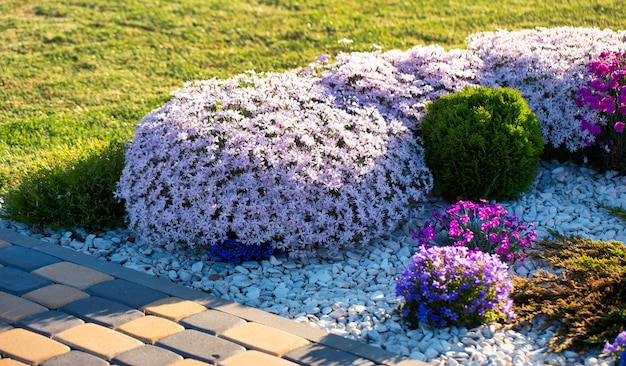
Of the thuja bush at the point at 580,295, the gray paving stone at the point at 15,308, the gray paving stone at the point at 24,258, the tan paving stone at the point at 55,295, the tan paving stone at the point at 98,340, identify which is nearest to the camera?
the tan paving stone at the point at 98,340

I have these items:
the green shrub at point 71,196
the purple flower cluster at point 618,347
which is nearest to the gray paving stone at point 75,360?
the green shrub at point 71,196

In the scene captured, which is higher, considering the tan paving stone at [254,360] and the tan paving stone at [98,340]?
the tan paving stone at [98,340]

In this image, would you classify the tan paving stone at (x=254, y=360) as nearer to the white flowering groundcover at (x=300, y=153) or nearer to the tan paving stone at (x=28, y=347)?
the tan paving stone at (x=28, y=347)

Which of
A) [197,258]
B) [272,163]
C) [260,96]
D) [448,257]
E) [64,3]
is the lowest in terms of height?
[197,258]

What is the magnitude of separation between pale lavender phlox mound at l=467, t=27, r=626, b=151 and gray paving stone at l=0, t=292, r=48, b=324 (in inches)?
156

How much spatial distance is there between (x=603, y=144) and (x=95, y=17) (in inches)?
313

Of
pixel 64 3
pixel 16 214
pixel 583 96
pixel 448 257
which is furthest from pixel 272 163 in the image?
pixel 64 3

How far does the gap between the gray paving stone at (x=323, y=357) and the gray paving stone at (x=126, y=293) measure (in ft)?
3.37

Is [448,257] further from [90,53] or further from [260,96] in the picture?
[90,53]

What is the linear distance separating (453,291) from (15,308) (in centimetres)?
234

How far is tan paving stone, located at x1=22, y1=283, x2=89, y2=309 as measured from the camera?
171 inches

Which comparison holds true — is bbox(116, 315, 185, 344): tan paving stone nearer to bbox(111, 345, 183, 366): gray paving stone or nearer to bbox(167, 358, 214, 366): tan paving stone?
bbox(111, 345, 183, 366): gray paving stone

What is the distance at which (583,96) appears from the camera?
6.07m

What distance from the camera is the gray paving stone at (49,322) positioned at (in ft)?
13.2
